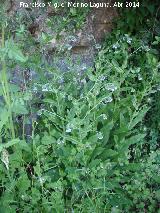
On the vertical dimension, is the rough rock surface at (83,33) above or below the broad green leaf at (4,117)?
above

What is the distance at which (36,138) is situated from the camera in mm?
3100

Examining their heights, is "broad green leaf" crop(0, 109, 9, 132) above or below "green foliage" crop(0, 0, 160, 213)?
above

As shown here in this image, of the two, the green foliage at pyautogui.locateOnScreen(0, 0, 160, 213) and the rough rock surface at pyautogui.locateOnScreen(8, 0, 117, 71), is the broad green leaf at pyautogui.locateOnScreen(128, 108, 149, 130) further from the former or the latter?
the rough rock surface at pyautogui.locateOnScreen(8, 0, 117, 71)

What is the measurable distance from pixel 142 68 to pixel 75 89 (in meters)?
0.70

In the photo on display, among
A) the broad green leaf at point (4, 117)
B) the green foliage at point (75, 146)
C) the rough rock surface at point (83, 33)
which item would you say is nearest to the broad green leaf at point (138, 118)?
the green foliage at point (75, 146)

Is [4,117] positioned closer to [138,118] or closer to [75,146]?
[75,146]

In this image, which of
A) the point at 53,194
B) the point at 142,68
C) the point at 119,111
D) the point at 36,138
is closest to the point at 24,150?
the point at 36,138

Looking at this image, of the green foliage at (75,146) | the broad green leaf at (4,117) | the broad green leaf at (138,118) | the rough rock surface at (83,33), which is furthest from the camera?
the rough rock surface at (83,33)

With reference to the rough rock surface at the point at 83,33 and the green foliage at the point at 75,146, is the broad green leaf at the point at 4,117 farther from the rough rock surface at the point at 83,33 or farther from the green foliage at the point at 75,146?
the rough rock surface at the point at 83,33

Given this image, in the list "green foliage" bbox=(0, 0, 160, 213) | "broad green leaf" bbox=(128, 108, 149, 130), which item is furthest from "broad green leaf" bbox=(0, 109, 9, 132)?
"broad green leaf" bbox=(128, 108, 149, 130)

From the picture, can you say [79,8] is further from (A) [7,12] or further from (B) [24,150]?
(B) [24,150]

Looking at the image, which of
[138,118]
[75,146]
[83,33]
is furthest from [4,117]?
[83,33]

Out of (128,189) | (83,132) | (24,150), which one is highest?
(83,132)

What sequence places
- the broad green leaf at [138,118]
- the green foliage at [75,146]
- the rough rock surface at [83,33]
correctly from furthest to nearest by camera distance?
the rough rock surface at [83,33] < the broad green leaf at [138,118] < the green foliage at [75,146]
